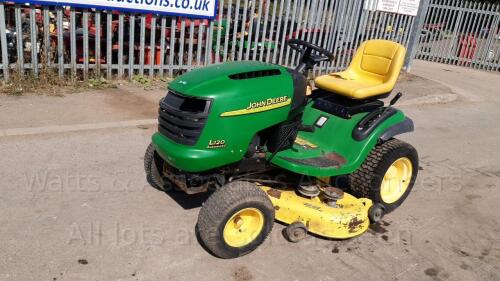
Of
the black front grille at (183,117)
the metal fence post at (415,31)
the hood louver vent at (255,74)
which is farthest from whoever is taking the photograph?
the metal fence post at (415,31)

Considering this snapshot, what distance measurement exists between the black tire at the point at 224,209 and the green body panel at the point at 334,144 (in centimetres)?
37

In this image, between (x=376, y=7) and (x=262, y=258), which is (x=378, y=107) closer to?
(x=262, y=258)

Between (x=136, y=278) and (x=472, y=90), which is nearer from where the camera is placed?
(x=136, y=278)

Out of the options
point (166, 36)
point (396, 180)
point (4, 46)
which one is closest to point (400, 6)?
point (166, 36)

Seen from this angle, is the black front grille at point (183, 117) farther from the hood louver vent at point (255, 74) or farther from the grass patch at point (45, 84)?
the grass patch at point (45, 84)

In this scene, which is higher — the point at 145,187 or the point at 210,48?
the point at 210,48

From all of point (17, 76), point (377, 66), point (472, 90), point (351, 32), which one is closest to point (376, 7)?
point (351, 32)

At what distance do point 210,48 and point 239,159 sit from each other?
5.31 meters

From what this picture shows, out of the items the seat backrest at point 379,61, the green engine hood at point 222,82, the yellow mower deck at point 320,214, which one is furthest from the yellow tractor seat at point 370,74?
the yellow mower deck at point 320,214

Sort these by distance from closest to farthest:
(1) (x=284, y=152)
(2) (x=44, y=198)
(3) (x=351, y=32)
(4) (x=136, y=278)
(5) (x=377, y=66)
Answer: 1. (4) (x=136, y=278)
2. (1) (x=284, y=152)
3. (2) (x=44, y=198)
4. (5) (x=377, y=66)
5. (3) (x=351, y=32)

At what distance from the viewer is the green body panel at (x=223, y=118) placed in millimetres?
2908

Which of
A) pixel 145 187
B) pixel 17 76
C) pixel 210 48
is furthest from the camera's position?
pixel 210 48

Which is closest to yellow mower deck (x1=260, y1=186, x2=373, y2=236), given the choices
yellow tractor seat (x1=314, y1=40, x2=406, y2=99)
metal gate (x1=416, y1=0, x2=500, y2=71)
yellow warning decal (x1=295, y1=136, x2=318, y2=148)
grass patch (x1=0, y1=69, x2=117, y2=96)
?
yellow warning decal (x1=295, y1=136, x2=318, y2=148)

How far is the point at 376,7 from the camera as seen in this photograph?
403 inches
